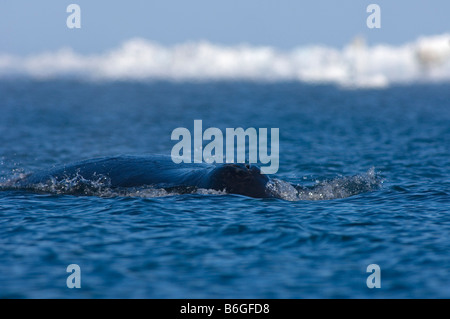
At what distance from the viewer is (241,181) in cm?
1892

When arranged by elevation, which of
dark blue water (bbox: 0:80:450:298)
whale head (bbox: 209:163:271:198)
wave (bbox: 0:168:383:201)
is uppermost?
whale head (bbox: 209:163:271:198)

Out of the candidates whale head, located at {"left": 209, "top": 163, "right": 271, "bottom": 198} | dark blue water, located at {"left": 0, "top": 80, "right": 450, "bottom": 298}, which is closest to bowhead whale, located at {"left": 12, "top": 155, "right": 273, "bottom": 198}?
whale head, located at {"left": 209, "top": 163, "right": 271, "bottom": 198}

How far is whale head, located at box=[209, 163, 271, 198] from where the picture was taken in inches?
741

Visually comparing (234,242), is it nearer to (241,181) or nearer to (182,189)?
(241,181)

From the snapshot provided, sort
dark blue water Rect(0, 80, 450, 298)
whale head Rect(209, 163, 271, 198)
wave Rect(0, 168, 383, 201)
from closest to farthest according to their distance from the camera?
dark blue water Rect(0, 80, 450, 298), whale head Rect(209, 163, 271, 198), wave Rect(0, 168, 383, 201)

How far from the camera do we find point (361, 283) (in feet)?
41.5

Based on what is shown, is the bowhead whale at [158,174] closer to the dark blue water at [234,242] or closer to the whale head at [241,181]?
the whale head at [241,181]

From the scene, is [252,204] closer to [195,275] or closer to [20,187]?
[195,275]

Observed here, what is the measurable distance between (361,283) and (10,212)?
9159mm

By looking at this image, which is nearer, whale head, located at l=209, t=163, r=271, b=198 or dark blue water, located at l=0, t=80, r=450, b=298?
dark blue water, located at l=0, t=80, r=450, b=298

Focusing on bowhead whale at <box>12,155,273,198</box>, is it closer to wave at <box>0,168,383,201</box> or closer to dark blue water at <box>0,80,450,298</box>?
wave at <box>0,168,383,201</box>

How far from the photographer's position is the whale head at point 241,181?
18.8 meters

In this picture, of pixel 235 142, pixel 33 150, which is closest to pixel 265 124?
pixel 235 142

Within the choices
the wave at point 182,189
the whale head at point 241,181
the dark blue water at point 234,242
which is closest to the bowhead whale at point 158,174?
the whale head at point 241,181
